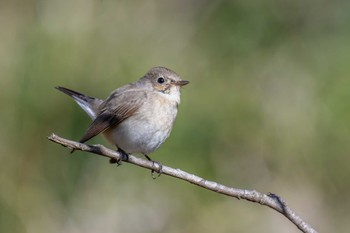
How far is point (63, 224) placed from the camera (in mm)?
6266

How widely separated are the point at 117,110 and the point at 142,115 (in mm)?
178

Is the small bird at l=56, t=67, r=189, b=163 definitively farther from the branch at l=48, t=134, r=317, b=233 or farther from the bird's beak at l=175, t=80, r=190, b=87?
the branch at l=48, t=134, r=317, b=233

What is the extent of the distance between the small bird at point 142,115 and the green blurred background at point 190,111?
976 mm

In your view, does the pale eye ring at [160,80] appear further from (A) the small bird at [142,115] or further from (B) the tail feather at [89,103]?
(B) the tail feather at [89,103]

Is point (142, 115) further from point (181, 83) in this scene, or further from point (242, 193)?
point (242, 193)

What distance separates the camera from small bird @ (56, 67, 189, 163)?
16.3ft

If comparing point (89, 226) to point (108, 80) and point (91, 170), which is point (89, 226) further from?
point (108, 80)

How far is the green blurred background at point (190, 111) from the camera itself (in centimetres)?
639

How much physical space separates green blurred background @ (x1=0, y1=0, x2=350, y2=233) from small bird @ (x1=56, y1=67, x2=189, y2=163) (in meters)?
0.98

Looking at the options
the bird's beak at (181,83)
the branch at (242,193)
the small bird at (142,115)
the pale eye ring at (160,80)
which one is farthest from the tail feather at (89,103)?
the branch at (242,193)

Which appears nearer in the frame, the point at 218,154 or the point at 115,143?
the point at 115,143

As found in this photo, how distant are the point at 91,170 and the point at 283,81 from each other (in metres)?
1.98

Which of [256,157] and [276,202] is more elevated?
[256,157]

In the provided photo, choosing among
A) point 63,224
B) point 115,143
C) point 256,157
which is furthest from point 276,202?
point 256,157
